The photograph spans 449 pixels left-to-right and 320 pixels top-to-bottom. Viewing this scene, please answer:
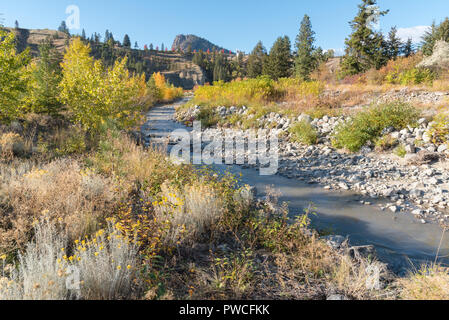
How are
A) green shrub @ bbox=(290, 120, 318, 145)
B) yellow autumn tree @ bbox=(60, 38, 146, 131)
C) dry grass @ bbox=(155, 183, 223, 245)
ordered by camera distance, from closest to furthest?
dry grass @ bbox=(155, 183, 223, 245) < yellow autumn tree @ bbox=(60, 38, 146, 131) < green shrub @ bbox=(290, 120, 318, 145)

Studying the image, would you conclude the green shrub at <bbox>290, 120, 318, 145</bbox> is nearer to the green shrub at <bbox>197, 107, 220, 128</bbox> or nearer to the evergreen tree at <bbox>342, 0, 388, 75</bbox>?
the green shrub at <bbox>197, 107, 220, 128</bbox>

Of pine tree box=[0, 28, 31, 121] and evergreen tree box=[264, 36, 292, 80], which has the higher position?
evergreen tree box=[264, 36, 292, 80]

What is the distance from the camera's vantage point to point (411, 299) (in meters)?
2.14

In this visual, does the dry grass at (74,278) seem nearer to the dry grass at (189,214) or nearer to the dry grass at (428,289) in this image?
the dry grass at (189,214)

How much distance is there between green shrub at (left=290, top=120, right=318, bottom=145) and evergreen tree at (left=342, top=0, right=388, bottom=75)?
54.7 feet

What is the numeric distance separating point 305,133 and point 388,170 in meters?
3.01

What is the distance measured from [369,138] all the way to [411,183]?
2.40m

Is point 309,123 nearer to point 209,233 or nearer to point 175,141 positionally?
point 175,141

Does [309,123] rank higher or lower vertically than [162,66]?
lower

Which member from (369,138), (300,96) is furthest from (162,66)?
(369,138)

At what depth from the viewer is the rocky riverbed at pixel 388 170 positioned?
15.8ft

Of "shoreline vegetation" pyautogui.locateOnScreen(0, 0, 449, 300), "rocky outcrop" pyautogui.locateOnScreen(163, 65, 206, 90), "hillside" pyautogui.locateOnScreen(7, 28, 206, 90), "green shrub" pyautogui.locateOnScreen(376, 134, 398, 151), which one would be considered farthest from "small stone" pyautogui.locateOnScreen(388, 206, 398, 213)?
"rocky outcrop" pyautogui.locateOnScreen(163, 65, 206, 90)

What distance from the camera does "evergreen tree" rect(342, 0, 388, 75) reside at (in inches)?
852

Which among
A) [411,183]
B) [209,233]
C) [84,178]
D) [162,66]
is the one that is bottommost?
[209,233]
